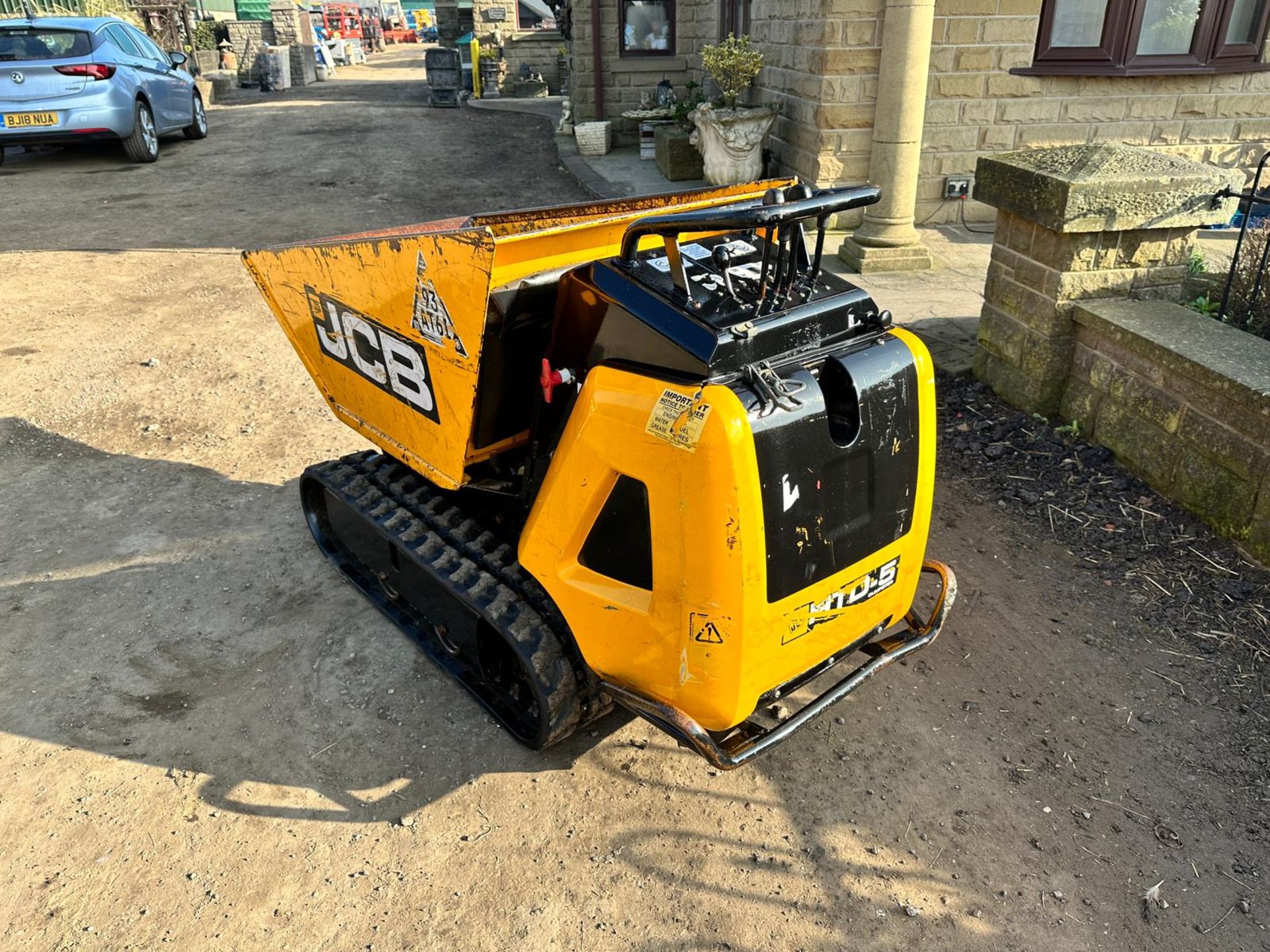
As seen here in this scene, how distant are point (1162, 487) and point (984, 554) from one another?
98 cm

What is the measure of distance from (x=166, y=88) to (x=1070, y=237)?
13.5m

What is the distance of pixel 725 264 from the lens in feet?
8.31

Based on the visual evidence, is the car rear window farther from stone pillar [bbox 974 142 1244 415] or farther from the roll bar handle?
the roll bar handle

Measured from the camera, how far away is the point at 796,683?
2.95 meters

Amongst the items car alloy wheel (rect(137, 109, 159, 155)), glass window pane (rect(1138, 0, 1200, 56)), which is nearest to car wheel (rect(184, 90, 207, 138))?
car alloy wheel (rect(137, 109, 159, 155))

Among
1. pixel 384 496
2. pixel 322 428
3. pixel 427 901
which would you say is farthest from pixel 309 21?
pixel 427 901

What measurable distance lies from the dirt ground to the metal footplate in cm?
33

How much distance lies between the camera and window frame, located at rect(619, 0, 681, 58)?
45.4 feet

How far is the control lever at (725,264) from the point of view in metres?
2.53

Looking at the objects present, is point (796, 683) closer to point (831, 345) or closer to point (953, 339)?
point (831, 345)

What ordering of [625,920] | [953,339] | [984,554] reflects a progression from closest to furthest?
[625,920], [984,554], [953,339]

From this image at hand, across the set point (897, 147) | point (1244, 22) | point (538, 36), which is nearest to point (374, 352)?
point (897, 147)

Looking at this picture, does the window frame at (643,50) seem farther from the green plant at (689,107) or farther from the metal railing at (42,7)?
the metal railing at (42,7)

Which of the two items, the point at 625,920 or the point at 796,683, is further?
the point at 796,683
